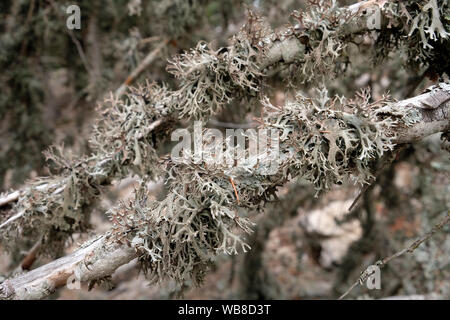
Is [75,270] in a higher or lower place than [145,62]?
lower

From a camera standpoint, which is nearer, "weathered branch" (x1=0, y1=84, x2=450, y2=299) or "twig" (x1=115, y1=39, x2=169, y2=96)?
"weathered branch" (x1=0, y1=84, x2=450, y2=299)

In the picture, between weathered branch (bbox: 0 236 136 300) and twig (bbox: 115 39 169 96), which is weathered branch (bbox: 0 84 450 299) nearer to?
weathered branch (bbox: 0 236 136 300)

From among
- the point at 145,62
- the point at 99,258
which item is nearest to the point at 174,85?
the point at 145,62

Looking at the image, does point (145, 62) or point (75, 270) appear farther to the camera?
point (145, 62)

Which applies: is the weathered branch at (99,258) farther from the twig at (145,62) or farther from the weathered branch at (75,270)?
the twig at (145,62)

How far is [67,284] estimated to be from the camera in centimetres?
163

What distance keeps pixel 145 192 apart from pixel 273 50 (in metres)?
0.90

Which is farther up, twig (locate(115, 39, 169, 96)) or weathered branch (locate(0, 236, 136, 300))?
twig (locate(115, 39, 169, 96))

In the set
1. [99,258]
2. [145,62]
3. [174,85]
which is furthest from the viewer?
[174,85]

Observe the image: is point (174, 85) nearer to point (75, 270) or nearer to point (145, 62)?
point (145, 62)

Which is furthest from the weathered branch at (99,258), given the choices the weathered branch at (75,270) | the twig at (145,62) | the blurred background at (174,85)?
the twig at (145,62)

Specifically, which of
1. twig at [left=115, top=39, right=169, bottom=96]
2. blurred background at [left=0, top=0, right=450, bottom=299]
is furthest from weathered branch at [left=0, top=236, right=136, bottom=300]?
twig at [left=115, top=39, right=169, bottom=96]

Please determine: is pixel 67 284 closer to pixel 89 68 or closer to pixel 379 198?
pixel 89 68
